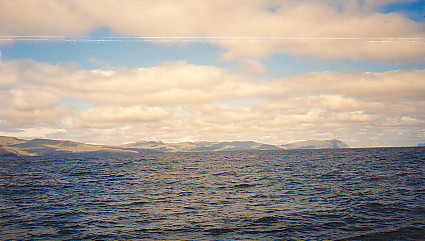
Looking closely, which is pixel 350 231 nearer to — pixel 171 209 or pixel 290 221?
pixel 290 221

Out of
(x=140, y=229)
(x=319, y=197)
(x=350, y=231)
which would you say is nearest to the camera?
(x=350, y=231)

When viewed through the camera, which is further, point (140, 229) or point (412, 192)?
point (412, 192)

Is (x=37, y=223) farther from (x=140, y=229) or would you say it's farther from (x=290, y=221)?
(x=290, y=221)

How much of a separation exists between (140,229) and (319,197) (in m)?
21.3

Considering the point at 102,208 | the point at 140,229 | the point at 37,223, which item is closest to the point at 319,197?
the point at 140,229

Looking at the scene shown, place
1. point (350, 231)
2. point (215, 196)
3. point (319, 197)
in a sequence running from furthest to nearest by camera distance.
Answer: point (215, 196) < point (319, 197) < point (350, 231)

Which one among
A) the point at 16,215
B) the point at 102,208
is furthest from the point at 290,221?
the point at 16,215

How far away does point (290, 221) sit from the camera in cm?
2416

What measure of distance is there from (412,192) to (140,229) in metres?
32.1

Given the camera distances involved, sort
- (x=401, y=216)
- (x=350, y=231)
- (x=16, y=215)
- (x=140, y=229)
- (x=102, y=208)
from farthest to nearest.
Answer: (x=102, y=208)
(x=16, y=215)
(x=401, y=216)
(x=140, y=229)
(x=350, y=231)

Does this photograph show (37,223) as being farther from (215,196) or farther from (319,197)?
(319,197)

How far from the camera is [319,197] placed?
34.4 meters

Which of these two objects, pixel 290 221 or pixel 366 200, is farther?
pixel 366 200

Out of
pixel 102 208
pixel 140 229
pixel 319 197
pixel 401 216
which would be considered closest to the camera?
pixel 140 229
